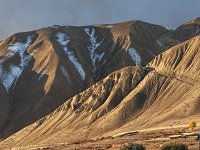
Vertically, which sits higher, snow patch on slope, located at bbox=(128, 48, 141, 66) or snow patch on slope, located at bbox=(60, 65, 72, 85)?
snow patch on slope, located at bbox=(128, 48, 141, 66)

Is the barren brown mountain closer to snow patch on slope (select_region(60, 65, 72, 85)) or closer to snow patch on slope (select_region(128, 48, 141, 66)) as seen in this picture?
snow patch on slope (select_region(128, 48, 141, 66))

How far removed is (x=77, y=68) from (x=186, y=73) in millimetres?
68191

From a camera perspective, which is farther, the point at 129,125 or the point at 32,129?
the point at 32,129

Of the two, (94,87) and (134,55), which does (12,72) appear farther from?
(94,87)

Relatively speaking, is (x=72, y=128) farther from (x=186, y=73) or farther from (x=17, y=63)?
(x=17, y=63)

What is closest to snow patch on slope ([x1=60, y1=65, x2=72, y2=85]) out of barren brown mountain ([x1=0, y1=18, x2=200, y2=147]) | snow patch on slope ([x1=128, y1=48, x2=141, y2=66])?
barren brown mountain ([x1=0, y1=18, x2=200, y2=147])

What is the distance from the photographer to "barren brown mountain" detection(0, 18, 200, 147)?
107188 millimetres

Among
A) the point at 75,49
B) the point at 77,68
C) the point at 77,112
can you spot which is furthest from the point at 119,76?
the point at 75,49

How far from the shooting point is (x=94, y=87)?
135 m

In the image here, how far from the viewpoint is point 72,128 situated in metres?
114

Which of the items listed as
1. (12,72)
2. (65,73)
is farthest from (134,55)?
(12,72)

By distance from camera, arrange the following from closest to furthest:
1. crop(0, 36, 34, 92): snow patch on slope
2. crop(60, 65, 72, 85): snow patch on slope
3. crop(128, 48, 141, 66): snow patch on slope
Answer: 1. crop(60, 65, 72, 85): snow patch on slope
2. crop(128, 48, 141, 66): snow patch on slope
3. crop(0, 36, 34, 92): snow patch on slope

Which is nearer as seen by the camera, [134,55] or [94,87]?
[94,87]

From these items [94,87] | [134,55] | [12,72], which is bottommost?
[94,87]
